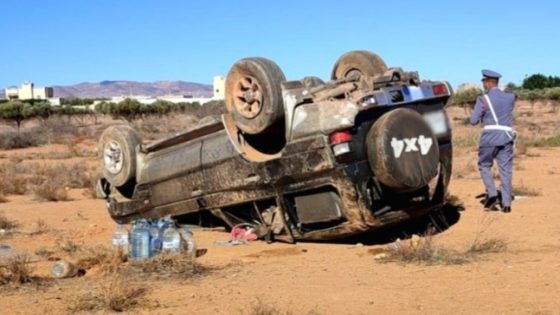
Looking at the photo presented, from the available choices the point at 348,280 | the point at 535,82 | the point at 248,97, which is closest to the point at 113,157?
the point at 248,97

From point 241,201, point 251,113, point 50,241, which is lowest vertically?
point 50,241

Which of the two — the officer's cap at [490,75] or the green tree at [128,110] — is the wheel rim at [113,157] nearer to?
the officer's cap at [490,75]

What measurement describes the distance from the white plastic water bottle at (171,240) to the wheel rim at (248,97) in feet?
4.79

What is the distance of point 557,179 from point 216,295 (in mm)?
10399

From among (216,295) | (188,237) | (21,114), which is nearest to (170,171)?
(188,237)

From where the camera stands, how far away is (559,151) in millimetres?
23062

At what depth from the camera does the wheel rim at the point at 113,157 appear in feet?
32.8

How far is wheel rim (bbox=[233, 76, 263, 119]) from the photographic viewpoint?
7.94 metres

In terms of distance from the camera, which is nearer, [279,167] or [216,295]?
[216,295]

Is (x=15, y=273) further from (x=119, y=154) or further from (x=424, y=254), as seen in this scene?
(x=424, y=254)

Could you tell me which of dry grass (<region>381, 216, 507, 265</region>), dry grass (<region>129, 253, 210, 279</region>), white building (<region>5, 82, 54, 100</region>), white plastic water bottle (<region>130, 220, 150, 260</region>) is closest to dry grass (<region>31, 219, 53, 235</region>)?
white plastic water bottle (<region>130, 220, 150, 260</region>)

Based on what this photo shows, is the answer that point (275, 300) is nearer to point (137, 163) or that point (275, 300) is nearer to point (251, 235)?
point (251, 235)

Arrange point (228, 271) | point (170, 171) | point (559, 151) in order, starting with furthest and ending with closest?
1. point (559, 151)
2. point (170, 171)
3. point (228, 271)

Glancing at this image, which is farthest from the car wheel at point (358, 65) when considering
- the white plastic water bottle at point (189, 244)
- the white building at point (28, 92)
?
the white building at point (28, 92)
